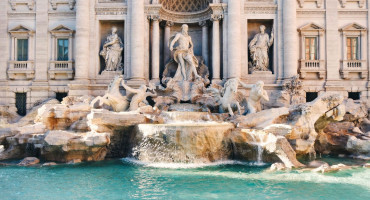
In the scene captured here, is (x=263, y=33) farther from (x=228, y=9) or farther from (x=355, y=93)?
(x=355, y=93)

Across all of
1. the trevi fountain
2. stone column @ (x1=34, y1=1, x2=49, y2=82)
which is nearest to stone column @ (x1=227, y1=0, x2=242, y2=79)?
the trevi fountain

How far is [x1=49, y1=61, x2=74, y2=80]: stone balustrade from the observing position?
18.4 m

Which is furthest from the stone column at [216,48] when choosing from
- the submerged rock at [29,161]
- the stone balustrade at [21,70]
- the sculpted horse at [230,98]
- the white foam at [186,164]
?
the stone balustrade at [21,70]

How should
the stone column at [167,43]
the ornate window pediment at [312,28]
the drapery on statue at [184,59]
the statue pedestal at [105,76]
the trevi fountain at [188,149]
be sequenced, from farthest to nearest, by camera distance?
the stone column at [167,43], the ornate window pediment at [312,28], the statue pedestal at [105,76], the drapery on statue at [184,59], the trevi fountain at [188,149]

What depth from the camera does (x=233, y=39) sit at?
17.7 meters

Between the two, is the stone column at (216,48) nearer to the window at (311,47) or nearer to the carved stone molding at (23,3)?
the window at (311,47)

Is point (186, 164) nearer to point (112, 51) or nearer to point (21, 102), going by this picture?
point (112, 51)

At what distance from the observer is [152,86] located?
16000 mm

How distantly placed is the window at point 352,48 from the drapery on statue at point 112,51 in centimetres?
1416

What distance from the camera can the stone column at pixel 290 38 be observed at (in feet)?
58.2

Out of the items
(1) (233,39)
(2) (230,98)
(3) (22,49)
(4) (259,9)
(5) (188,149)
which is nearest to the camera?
(5) (188,149)

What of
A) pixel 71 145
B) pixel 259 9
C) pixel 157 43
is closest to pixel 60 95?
pixel 157 43

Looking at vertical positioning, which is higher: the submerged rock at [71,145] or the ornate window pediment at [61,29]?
the ornate window pediment at [61,29]

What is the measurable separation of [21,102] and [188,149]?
1314 centimetres
